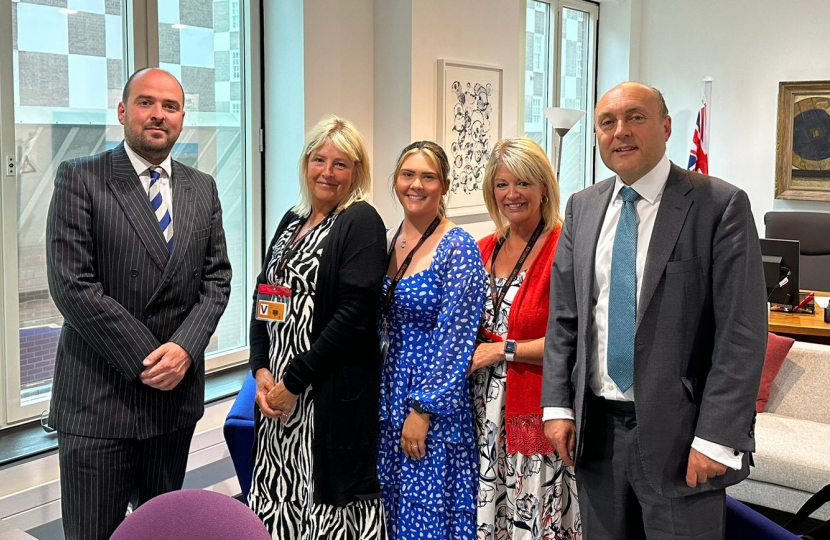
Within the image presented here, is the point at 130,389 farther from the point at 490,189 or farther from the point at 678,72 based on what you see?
the point at 678,72

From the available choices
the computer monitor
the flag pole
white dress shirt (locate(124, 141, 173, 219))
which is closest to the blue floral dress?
white dress shirt (locate(124, 141, 173, 219))

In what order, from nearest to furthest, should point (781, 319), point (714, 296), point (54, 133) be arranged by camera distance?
1. point (714, 296)
2. point (54, 133)
3. point (781, 319)

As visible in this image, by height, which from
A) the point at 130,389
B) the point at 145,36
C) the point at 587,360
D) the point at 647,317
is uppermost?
the point at 145,36

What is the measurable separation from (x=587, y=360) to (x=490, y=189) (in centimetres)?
74

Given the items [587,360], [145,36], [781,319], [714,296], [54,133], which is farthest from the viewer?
[781,319]

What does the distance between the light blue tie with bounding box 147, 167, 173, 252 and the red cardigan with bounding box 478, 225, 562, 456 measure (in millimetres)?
1034

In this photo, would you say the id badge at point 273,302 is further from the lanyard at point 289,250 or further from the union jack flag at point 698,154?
the union jack flag at point 698,154

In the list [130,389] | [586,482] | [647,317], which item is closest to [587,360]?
[647,317]

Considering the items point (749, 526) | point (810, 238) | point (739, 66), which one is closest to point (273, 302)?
point (749, 526)

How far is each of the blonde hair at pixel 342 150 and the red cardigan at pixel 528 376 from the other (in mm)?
595

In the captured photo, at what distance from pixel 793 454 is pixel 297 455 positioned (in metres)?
2.18

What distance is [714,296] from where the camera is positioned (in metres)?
1.83

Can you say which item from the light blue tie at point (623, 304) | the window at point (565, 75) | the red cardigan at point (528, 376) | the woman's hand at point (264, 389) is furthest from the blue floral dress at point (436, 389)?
the window at point (565, 75)

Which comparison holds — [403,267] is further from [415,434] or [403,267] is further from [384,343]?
[415,434]
